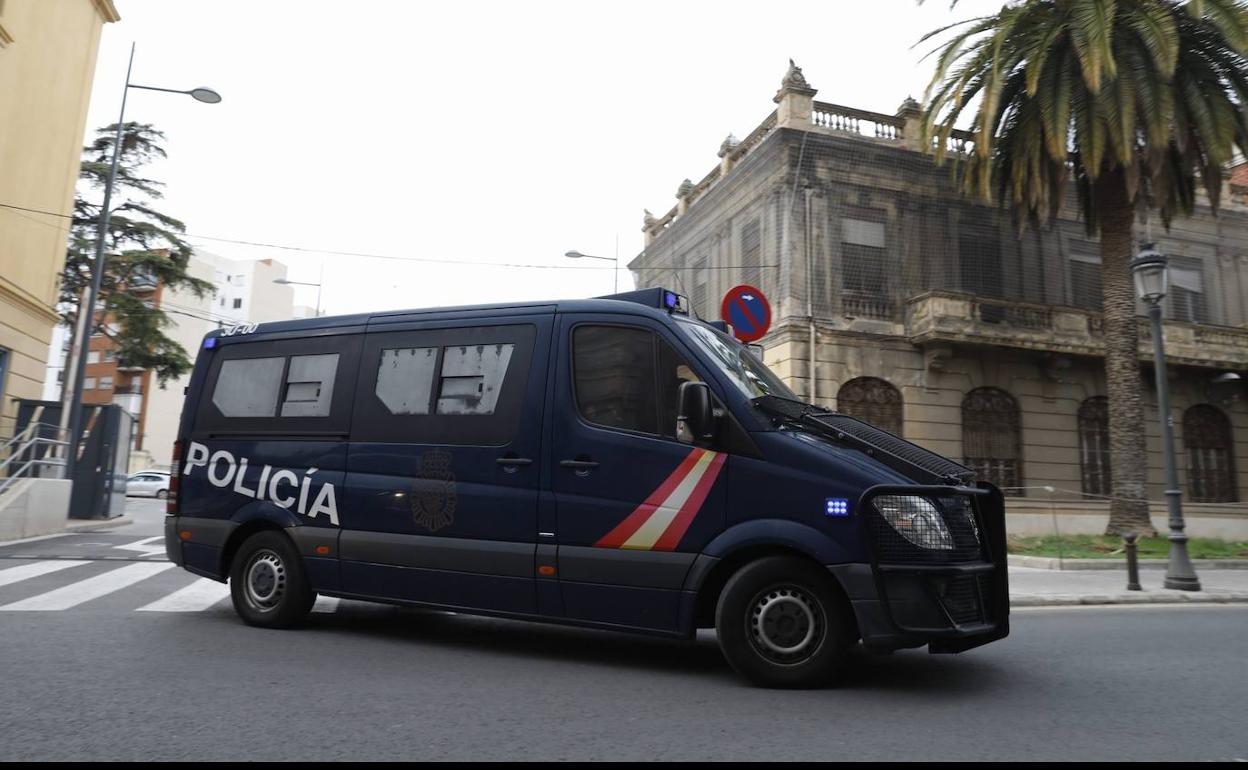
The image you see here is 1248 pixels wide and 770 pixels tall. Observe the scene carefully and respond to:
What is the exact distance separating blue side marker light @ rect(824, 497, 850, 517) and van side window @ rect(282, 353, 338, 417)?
3982 mm

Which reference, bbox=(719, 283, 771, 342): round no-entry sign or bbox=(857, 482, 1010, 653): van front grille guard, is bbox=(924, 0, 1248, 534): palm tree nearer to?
bbox=(719, 283, 771, 342): round no-entry sign

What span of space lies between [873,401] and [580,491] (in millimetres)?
16704

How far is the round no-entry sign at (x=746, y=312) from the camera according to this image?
8570 millimetres

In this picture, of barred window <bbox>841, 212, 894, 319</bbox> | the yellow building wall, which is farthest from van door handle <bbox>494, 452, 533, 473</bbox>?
barred window <bbox>841, 212, 894, 319</bbox>

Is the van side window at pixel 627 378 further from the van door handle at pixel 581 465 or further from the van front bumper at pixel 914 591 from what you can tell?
the van front bumper at pixel 914 591

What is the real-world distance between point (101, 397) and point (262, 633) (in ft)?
232

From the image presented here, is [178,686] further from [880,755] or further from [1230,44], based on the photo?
[1230,44]

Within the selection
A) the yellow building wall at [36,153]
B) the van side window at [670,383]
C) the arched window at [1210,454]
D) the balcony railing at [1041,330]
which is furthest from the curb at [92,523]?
the arched window at [1210,454]

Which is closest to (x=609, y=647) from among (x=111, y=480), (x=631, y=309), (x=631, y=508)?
(x=631, y=508)

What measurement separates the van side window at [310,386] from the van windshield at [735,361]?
9.81 feet

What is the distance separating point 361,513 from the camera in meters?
6.10

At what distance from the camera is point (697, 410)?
4.84 metres

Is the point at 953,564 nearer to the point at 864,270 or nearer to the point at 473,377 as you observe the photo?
the point at 473,377

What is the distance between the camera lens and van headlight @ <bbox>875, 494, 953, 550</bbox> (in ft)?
15.0
